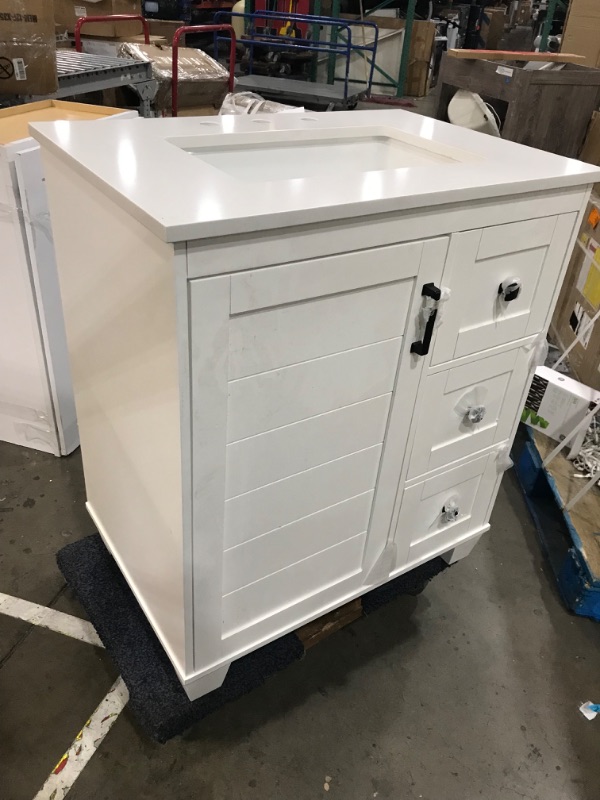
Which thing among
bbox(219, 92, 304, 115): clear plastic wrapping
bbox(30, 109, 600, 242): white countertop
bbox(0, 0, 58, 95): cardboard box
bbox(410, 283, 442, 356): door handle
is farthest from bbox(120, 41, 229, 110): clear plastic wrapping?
bbox(410, 283, 442, 356): door handle

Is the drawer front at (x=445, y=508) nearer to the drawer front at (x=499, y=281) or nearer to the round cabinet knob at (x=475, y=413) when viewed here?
the round cabinet knob at (x=475, y=413)

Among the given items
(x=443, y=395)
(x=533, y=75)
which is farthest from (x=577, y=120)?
(x=443, y=395)

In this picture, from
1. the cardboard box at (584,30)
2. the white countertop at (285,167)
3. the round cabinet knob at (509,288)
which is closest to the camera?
the white countertop at (285,167)

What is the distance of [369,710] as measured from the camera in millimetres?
1340

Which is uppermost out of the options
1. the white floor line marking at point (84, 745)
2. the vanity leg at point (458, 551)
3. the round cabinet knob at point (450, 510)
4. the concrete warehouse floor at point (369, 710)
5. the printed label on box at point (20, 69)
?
the printed label on box at point (20, 69)

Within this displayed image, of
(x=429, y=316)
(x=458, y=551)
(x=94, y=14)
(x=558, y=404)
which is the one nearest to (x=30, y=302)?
(x=429, y=316)

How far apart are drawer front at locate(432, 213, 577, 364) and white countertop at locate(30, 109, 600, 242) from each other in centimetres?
8

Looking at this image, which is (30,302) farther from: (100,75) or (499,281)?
(100,75)

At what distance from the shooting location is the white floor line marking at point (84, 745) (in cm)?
115

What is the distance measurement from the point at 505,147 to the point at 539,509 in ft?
3.96

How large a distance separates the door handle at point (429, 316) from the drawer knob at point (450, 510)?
0.46 metres

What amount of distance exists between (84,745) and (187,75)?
322cm

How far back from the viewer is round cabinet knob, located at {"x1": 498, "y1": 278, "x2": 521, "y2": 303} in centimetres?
105

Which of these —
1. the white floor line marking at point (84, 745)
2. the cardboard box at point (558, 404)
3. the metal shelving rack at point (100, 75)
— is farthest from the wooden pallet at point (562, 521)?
the metal shelving rack at point (100, 75)
